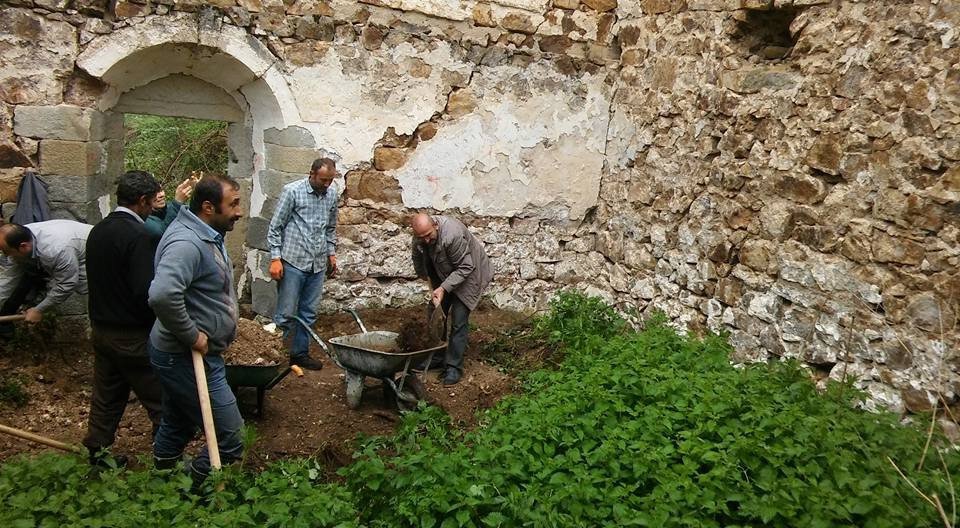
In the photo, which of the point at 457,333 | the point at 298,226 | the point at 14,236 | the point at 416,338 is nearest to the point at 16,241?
the point at 14,236

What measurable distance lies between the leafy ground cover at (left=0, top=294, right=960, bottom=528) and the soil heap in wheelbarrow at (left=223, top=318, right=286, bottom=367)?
40.6 inches

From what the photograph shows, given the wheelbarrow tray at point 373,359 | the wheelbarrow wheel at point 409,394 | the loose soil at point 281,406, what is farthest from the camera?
the wheelbarrow wheel at point 409,394

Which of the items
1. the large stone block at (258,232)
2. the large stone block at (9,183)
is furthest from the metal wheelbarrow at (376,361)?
the large stone block at (9,183)

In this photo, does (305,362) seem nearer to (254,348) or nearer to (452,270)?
(254,348)

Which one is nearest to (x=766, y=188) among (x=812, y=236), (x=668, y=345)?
(x=812, y=236)

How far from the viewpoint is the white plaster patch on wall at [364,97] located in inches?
260

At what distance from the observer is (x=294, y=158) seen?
Answer: 6.66 m

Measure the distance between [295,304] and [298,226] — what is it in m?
0.66

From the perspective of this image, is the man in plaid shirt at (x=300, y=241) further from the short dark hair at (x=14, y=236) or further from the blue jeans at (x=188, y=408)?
the blue jeans at (x=188, y=408)

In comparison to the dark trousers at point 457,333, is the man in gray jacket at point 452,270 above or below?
above

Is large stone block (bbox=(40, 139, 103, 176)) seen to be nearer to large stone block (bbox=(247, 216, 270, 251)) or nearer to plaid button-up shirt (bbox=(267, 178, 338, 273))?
large stone block (bbox=(247, 216, 270, 251))

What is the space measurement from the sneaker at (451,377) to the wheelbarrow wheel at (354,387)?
2.81ft

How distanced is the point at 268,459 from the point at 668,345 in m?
2.90

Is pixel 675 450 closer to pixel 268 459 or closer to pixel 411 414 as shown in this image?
pixel 411 414
